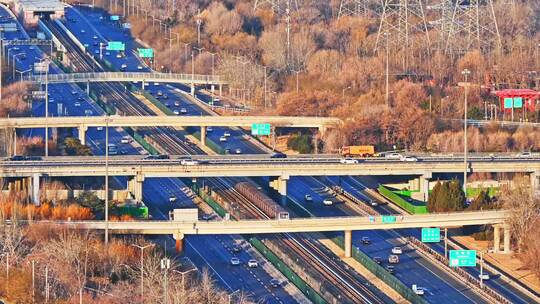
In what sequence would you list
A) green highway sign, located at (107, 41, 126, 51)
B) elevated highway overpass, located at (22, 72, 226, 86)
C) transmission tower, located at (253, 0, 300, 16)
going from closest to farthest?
elevated highway overpass, located at (22, 72, 226, 86)
green highway sign, located at (107, 41, 126, 51)
transmission tower, located at (253, 0, 300, 16)

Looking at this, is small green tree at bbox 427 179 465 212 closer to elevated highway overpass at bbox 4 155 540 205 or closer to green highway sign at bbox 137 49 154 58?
elevated highway overpass at bbox 4 155 540 205

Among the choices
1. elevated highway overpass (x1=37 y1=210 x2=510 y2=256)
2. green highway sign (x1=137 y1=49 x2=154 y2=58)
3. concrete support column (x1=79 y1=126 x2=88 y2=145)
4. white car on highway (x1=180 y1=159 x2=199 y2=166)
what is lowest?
elevated highway overpass (x1=37 y1=210 x2=510 y2=256)

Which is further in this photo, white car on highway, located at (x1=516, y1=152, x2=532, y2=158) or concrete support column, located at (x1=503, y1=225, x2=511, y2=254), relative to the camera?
white car on highway, located at (x1=516, y1=152, x2=532, y2=158)

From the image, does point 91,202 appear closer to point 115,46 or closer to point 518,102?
point 518,102

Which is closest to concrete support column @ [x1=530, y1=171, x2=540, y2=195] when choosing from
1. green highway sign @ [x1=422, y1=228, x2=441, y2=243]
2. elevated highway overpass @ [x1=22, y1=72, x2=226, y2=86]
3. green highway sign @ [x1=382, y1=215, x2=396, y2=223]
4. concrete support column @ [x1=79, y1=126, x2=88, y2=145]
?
green highway sign @ [x1=422, y1=228, x2=441, y2=243]

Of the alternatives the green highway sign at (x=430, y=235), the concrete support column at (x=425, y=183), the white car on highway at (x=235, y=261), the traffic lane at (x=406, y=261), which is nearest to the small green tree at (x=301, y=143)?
the concrete support column at (x=425, y=183)

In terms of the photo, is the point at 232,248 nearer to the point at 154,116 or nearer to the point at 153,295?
the point at 153,295

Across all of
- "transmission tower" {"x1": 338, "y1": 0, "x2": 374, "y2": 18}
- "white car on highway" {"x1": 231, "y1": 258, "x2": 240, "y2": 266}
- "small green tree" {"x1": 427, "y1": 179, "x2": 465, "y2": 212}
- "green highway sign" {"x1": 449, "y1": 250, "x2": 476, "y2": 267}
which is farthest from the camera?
"transmission tower" {"x1": 338, "y1": 0, "x2": 374, "y2": 18}
